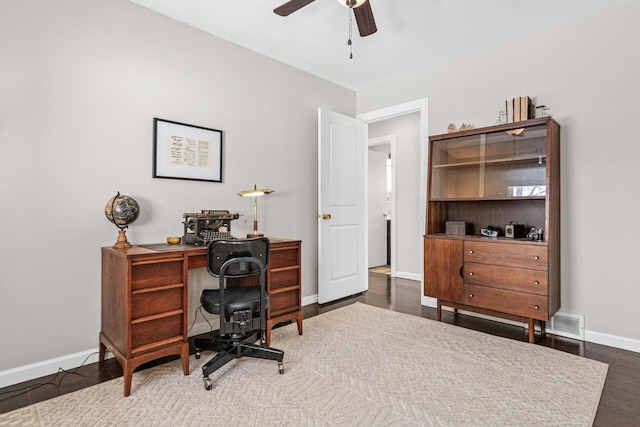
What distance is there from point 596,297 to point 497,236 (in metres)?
0.86

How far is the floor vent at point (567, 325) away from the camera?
286cm

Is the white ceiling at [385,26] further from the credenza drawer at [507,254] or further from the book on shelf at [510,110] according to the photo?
the credenza drawer at [507,254]

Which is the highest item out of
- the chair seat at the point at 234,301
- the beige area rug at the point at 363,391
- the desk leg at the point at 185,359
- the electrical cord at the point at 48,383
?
the chair seat at the point at 234,301

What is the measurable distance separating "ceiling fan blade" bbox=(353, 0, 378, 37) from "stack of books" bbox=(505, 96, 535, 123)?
153 cm

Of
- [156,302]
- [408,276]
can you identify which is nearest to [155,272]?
[156,302]

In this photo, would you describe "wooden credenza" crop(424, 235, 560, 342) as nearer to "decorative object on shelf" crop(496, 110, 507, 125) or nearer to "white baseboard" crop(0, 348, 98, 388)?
"decorative object on shelf" crop(496, 110, 507, 125)

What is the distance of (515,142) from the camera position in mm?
3014

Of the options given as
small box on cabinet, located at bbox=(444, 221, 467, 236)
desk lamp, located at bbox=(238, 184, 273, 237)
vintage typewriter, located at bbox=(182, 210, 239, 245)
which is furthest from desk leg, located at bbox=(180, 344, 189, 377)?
small box on cabinet, located at bbox=(444, 221, 467, 236)

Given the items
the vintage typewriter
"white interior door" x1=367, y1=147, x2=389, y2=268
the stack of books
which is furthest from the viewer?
"white interior door" x1=367, y1=147, x2=389, y2=268

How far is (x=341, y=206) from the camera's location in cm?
409

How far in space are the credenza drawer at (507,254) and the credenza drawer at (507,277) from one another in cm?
4

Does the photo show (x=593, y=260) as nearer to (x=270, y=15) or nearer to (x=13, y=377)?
(x=270, y=15)

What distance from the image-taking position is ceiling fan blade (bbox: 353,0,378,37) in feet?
6.93

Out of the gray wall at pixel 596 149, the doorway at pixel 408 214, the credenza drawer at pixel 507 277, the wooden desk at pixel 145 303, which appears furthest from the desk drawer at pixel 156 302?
the doorway at pixel 408 214
